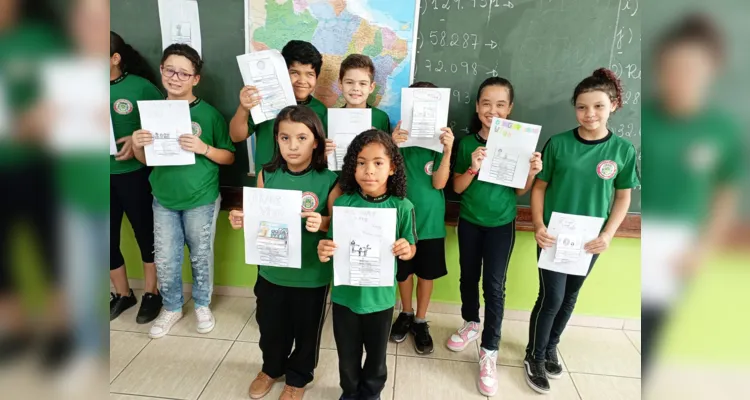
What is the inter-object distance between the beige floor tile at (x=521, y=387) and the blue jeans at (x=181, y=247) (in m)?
1.63

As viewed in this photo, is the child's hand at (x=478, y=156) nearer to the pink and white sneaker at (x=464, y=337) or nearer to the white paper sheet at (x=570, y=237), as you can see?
the white paper sheet at (x=570, y=237)

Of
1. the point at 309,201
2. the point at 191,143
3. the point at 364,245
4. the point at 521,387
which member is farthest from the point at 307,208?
the point at 521,387

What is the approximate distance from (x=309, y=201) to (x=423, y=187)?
621 mm

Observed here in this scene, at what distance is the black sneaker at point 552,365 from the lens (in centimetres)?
205

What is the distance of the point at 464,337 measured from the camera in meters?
2.25

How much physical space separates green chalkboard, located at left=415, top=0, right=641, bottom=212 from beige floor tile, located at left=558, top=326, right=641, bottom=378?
0.77m

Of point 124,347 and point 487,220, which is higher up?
point 487,220

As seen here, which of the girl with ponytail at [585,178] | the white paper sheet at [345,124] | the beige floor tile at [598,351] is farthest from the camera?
the beige floor tile at [598,351]

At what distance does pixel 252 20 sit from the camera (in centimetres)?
223

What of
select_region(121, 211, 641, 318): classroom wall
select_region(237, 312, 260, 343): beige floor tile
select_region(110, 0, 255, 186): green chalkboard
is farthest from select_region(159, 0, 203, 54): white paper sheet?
select_region(237, 312, 260, 343): beige floor tile

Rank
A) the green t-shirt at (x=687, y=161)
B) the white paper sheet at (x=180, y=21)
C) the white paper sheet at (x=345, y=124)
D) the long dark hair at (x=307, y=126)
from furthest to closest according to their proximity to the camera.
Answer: the white paper sheet at (x=180, y=21) → the white paper sheet at (x=345, y=124) → the long dark hair at (x=307, y=126) → the green t-shirt at (x=687, y=161)

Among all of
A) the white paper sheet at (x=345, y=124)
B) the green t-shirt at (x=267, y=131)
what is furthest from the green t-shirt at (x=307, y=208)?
the green t-shirt at (x=267, y=131)

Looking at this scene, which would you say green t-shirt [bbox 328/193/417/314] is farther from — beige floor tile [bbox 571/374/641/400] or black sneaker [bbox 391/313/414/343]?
beige floor tile [bbox 571/374/641/400]

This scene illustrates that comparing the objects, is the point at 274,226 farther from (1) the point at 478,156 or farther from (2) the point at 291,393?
(1) the point at 478,156
